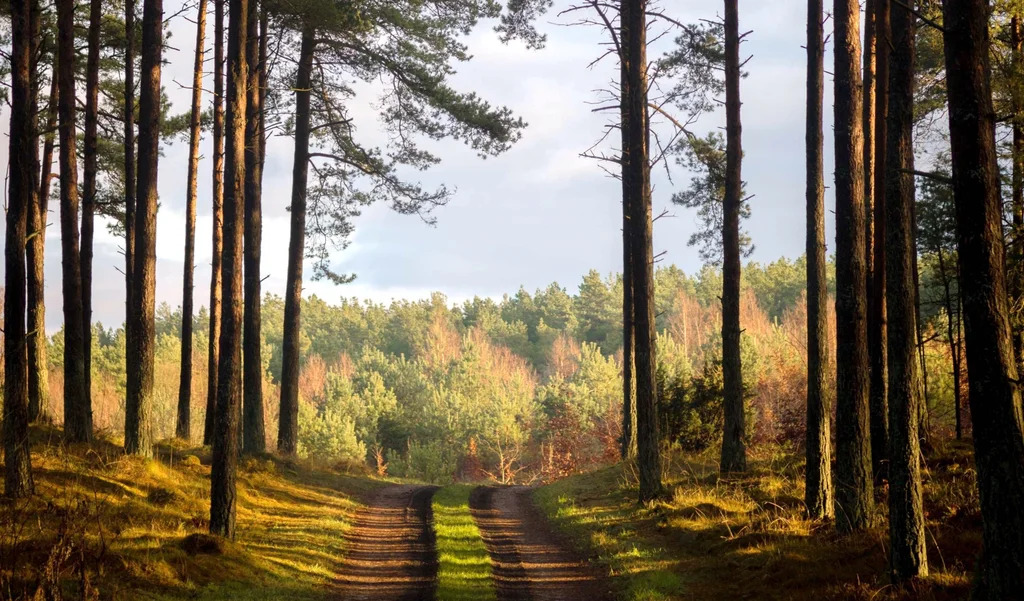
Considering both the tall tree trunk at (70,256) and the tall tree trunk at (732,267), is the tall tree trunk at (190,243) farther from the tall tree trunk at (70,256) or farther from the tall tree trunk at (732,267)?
the tall tree trunk at (732,267)

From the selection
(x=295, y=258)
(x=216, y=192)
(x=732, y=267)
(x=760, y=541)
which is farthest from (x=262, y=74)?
(x=760, y=541)

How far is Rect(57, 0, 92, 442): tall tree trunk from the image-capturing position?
13.9 meters

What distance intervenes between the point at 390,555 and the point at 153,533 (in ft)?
11.7

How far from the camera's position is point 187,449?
17.8 meters

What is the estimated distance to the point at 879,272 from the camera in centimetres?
1263

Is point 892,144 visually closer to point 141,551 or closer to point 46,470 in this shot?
point 141,551

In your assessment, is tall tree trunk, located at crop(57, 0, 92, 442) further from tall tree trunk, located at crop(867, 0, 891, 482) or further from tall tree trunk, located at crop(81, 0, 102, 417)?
tall tree trunk, located at crop(867, 0, 891, 482)

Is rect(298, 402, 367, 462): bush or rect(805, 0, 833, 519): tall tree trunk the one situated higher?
rect(805, 0, 833, 519): tall tree trunk

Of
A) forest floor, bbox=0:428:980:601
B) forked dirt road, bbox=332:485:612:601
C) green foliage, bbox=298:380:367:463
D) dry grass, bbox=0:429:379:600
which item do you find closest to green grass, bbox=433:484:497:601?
forest floor, bbox=0:428:980:601

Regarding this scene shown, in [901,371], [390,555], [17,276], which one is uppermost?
[17,276]

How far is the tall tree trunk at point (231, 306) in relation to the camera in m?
11.7

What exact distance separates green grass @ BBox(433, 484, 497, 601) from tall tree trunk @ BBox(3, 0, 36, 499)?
6199mm

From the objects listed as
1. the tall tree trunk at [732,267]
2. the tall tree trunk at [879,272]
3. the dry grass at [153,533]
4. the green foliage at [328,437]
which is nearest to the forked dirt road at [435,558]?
the dry grass at [153,533]

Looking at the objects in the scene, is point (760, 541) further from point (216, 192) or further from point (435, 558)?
point (216, 192)
